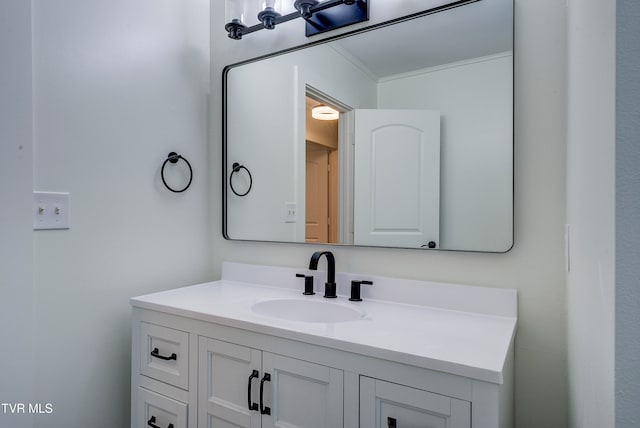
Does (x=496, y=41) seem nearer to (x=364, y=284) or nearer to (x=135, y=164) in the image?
(x=364, y=284)

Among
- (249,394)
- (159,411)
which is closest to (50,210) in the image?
(159,411)

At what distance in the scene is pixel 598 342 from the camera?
1.70ft

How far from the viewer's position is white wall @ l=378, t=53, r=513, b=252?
1237mm

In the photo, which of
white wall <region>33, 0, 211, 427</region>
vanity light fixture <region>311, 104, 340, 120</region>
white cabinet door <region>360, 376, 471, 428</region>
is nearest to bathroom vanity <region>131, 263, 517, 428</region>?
white cabinet door <region>360, 376, 471, 428</region>

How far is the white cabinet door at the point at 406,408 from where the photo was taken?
32.8 inches

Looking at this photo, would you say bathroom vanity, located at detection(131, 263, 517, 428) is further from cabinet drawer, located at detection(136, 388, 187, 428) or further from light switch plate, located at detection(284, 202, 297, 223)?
light switch plate, located at detection(284, 202, 297, 223)

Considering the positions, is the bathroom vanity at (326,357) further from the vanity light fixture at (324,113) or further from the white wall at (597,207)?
the vanity light fixture at (324,113)

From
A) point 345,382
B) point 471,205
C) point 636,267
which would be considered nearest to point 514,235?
point 471,205

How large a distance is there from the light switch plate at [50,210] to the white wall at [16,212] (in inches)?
1.7

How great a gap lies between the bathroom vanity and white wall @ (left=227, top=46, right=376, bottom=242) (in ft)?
1.04

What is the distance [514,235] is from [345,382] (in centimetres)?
72

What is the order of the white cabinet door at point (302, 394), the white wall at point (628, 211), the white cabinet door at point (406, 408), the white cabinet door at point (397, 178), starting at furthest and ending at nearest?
the white cabinet door at point (397, 178)
the white cabinet door at point (302, 394)
the white cabinet door at point (406, 408)
the white wall at point (628, 211)

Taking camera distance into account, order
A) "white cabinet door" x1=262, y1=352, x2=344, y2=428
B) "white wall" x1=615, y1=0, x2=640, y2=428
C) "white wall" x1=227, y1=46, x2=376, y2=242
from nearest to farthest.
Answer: "white wall" x1=615, y1=0, x2=640, y2=428 < "white cabinet door" x1=262, y1=352, x2=344, y2=428 < "white wall" x1=227, y1=46, x2=376, y2=242

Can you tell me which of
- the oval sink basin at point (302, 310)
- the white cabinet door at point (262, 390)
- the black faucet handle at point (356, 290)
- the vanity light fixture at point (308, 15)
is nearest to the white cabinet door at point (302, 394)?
the white cabinet door at point (262, 390)
